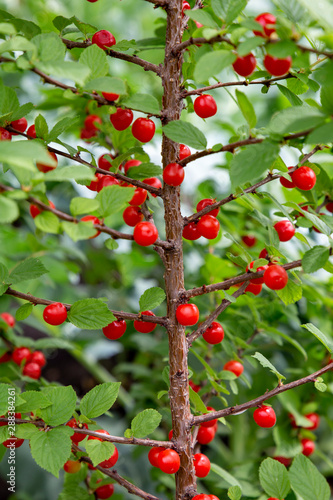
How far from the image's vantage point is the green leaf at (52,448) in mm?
494

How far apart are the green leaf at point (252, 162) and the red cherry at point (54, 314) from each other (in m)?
0.26

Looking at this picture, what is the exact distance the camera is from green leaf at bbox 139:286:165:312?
0.59m

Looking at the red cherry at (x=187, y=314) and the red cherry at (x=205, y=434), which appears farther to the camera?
the red cherry at (x=205, y=434)

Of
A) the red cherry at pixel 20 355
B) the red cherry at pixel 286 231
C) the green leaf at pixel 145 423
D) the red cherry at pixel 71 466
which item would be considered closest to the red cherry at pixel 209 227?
the red cherry at pixel 286 231

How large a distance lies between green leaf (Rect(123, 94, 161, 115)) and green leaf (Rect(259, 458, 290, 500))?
444 millimetres

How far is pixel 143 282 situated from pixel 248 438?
21.6 inches

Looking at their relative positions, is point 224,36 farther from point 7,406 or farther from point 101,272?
point 101,272

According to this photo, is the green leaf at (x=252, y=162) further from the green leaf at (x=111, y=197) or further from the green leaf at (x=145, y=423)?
the green leaf at (x=145, y=423)

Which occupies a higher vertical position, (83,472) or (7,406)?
(7,406)

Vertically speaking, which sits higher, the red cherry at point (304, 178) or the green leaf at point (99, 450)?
the red cherry at point (304, 178)

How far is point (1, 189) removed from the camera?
0.45 m

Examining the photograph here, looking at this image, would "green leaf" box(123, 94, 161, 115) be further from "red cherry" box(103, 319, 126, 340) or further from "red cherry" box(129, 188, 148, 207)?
"red cherry" box(103, 319, 126, 340)

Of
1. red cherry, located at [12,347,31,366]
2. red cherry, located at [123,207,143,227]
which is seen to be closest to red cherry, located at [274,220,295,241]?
red cherry, located at [123,207,143,227]

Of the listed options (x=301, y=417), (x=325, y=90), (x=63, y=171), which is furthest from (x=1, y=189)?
(x=301, y=417)
